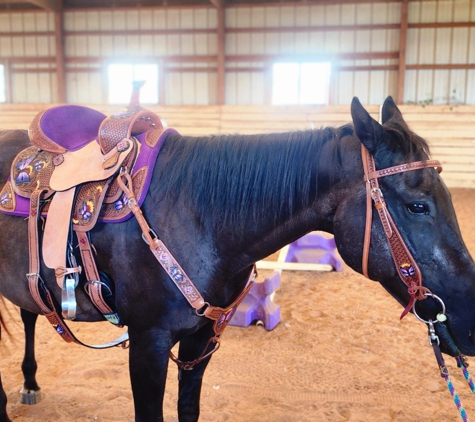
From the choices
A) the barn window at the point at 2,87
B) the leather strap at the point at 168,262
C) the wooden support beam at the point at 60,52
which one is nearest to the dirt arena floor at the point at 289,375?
the leather strap at the point at 168,262

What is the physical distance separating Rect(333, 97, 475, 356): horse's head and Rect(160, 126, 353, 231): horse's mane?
0.40 feet

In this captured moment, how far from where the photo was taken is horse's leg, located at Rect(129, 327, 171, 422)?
4.61 feet

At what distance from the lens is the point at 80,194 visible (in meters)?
1.47

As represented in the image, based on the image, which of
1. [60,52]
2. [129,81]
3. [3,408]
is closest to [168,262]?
[3,408]

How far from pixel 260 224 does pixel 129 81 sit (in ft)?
42.1

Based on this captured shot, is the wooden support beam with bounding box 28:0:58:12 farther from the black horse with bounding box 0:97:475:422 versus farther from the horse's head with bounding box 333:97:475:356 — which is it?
the horse's head with bounding box 333:97:475:356

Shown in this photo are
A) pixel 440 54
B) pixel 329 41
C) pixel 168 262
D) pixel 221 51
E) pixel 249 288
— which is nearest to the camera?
pixel 168 262

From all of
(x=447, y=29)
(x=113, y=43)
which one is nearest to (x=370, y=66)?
(x=447, y=29)

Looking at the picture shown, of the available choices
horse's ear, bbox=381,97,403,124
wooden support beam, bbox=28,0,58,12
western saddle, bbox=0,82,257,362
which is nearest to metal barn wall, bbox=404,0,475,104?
wooden support beam, bbox=28,0,58,12

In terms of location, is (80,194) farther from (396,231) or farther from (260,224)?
(396,231)

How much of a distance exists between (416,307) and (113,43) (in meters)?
13.6

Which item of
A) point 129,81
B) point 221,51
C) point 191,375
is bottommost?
point 191,375

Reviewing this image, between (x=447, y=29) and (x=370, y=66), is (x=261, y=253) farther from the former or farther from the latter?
(x=447, y=29)

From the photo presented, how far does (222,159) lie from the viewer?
1.42 m
